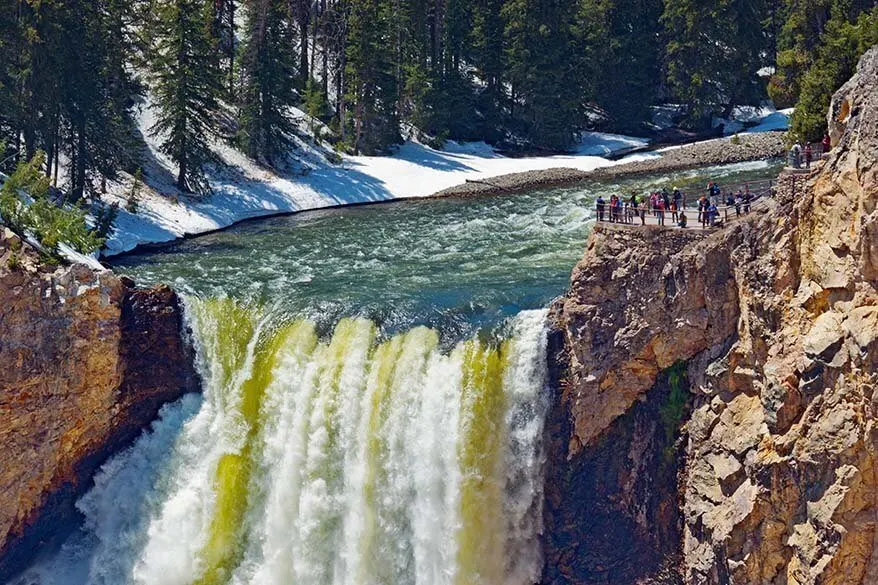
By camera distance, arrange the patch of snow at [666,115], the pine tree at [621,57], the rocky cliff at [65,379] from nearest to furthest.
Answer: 1. the rocky cliff at [65,379]
2. the pine tree at [621,57]
3. the patch of snow at [666,115]

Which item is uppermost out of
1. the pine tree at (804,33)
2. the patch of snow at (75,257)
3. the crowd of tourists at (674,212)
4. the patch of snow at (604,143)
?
the pine tree at (804,33)

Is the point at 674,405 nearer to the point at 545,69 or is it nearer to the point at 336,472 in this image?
the point at 336,472

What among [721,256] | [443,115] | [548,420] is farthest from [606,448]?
[443,115]

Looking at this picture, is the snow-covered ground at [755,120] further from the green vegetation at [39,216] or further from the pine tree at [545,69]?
the green vegetation at [39,216]

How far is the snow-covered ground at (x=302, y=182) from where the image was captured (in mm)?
41656

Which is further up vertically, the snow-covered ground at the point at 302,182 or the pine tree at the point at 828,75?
the pine tree at the point at 828,75

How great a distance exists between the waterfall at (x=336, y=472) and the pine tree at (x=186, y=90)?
802 inches

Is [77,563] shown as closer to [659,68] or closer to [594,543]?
[594,543]

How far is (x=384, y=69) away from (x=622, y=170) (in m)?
14.7

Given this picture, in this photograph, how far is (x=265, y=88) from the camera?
50.4 m

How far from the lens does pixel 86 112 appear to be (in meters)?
39.6

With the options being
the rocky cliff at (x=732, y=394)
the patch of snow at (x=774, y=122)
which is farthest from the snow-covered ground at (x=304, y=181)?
the rocky cliff at (x=732, y=394)

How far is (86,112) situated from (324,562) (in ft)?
75.6

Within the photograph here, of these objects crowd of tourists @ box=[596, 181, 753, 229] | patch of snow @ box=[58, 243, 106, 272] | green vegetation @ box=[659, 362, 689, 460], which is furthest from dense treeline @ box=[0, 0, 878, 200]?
green vegetation @ box=[659, 362, 689, 460]
